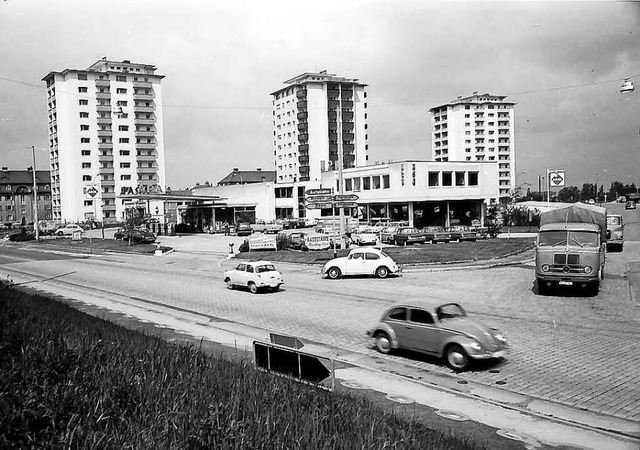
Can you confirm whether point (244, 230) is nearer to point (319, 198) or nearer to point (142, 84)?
point (319, 198)

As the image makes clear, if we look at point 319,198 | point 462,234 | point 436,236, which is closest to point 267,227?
point 436,236

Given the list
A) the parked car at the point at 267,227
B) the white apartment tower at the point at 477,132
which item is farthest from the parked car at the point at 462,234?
the white apartment tower at the point at 477,132

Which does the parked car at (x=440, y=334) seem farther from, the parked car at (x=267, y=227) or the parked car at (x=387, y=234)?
the parked car at (x=267, y=227)

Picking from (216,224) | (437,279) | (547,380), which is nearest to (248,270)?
(437,279)

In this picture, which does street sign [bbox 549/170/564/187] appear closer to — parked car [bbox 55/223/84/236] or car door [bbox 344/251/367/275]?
car door [bbox 344/251/367/275]

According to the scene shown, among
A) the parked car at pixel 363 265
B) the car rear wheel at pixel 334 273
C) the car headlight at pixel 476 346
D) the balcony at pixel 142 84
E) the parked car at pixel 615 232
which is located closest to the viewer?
the car headlight at pixel 476 346

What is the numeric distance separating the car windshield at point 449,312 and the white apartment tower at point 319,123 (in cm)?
9371

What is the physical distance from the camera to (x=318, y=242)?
42844 mm

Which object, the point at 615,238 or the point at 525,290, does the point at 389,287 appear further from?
the point at 615,238

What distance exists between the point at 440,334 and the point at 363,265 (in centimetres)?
1556

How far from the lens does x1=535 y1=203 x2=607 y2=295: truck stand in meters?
20.3

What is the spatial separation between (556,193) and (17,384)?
103149 millimetres

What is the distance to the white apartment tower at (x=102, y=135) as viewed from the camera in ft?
300

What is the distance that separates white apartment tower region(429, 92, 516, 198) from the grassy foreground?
79325mm
